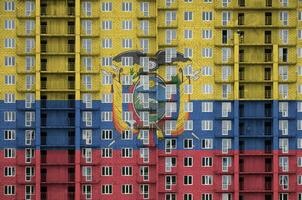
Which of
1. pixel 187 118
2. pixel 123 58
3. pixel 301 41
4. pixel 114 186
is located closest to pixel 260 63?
pixel 301 41

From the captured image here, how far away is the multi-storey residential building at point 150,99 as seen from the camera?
105 m

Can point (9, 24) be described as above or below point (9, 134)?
above

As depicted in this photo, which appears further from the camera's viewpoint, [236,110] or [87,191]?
[87,191]

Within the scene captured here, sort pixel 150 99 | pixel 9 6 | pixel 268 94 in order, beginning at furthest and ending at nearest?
pixel 268 94 → pixel 9 6 → pixel 150 99

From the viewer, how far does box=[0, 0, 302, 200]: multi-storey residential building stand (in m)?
105

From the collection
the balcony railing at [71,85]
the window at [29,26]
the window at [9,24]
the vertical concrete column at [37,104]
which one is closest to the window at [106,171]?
the vertical concrete column at [37,104]

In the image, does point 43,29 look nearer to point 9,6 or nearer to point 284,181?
point 9,6

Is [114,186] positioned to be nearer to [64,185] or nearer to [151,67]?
[64,185]

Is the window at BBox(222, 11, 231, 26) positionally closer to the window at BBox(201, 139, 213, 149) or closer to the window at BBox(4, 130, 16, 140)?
the window at BBox(201, 139, 213, 149)

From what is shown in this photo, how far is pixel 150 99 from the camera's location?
105875 millimetres

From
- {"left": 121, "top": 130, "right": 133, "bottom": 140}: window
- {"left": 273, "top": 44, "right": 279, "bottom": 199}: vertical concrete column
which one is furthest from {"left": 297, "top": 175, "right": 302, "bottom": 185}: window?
{"left": 121, "top": 130, "right": 133, "bottom": 140}: window

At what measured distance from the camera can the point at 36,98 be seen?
104312 millimetres

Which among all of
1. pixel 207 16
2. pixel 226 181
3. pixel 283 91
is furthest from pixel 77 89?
pixel 283 91

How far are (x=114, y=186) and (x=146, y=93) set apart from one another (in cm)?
1509
